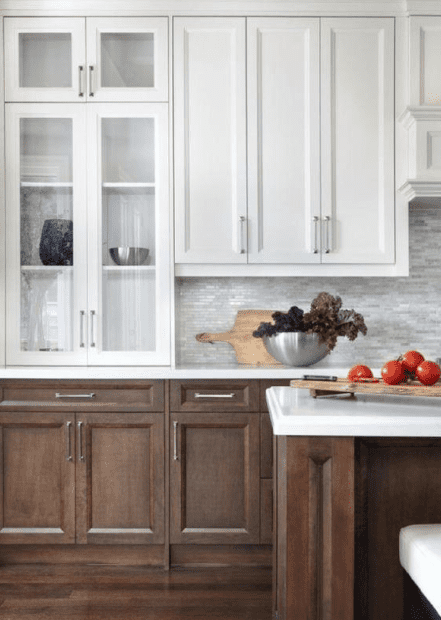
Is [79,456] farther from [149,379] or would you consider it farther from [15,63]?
[15,63]

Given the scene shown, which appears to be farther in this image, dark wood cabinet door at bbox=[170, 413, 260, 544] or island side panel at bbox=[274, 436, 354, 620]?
dark wood cabinet door at bbox=[170, 413, 260, 544]

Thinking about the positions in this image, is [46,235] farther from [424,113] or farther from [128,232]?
[424,113]

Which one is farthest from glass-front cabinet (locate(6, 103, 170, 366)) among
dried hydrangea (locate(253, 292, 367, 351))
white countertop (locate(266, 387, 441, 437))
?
white countertop (locate(266, 387, 441, 437))

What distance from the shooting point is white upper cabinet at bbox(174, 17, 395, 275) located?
2877mm

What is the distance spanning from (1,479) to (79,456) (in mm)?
380

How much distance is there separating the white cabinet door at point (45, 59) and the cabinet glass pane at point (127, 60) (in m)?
0.11

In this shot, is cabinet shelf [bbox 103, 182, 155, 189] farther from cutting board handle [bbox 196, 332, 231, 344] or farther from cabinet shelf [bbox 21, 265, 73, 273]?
cutting board handle [bbox 196, 332, 231, 344]

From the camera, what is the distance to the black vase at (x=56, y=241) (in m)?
2.91

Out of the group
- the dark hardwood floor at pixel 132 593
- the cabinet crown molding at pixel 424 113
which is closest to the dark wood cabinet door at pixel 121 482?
the dark hardwood floor at pixel 132 593

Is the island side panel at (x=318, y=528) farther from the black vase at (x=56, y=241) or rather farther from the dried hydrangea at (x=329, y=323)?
the black vase at (x=56, y=241)

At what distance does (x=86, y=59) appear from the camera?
2.88 meters

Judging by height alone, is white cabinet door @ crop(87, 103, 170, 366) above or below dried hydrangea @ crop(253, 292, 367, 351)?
above

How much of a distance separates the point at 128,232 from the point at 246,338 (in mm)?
835

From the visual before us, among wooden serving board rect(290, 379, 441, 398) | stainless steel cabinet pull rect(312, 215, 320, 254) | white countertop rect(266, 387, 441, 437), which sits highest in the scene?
stainless steel cabinet pull rect(312, 215, 320, 254)
